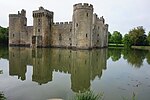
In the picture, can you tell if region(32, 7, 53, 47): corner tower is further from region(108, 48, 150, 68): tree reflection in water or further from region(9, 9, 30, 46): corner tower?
region(108, 48, 150, 68): tree reflection in water

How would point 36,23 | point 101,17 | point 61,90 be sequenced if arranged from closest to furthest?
point 61,90, point 36,23, point 101,17

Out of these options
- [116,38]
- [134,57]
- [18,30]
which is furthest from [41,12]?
[116,38]

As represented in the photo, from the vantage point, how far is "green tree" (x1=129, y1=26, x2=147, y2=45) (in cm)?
4756

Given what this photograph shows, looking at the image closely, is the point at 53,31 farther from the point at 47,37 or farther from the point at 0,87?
the point at 0,87

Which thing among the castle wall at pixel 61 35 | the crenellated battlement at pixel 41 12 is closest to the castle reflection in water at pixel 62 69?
the castle wall at pixel 61 35

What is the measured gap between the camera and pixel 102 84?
8320 mm

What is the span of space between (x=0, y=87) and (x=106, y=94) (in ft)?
13.7

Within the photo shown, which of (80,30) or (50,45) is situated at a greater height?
(80,30)

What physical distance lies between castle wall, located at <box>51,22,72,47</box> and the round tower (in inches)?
210

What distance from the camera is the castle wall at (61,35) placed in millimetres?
35719

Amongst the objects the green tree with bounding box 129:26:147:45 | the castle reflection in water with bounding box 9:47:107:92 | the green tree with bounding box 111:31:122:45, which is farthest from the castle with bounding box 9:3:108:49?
the green tree with bounding box 111:31:122:45

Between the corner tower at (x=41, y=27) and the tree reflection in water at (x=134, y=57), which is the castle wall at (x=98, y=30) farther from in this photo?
the tree reflection in water at (x=134, y=57)

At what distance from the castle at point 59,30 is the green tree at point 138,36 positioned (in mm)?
8777

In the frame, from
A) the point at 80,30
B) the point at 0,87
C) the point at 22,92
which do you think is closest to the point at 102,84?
the point at 22,92
